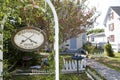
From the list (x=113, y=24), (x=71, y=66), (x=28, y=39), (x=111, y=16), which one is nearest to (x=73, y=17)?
(x=71, y=66)

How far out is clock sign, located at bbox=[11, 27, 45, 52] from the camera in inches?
245

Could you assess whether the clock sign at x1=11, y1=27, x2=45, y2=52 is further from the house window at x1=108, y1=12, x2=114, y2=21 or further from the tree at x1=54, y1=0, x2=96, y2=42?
the house window at x1=108, y1=12, x2=114, y2=21

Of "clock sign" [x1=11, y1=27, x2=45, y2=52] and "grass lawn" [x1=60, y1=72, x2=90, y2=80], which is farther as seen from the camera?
"grass lawn" [x1=60, y1=72, x2=90, y2=80]

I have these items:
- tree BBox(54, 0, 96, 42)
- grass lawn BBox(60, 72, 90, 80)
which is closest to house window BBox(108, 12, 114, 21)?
tree BBox(54, 0, 96, 42)

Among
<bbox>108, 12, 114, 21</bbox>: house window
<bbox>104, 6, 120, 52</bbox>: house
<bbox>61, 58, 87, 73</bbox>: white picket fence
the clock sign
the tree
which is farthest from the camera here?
<bbox>108, 12, 114, 21</bbox>: house window

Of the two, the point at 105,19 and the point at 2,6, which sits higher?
the point at 105,19

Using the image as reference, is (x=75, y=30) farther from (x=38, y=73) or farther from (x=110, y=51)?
(x=110, y=51)

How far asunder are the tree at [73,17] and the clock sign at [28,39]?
9.35 m

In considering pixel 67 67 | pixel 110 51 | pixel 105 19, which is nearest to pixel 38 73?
pixel 67 67

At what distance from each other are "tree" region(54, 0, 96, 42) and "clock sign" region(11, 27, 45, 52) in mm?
9353

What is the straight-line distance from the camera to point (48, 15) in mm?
6809

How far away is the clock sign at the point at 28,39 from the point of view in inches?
245

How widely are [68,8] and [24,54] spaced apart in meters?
5.32

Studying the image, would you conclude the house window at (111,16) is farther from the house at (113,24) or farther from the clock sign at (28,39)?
the clock sign at (28,39)
